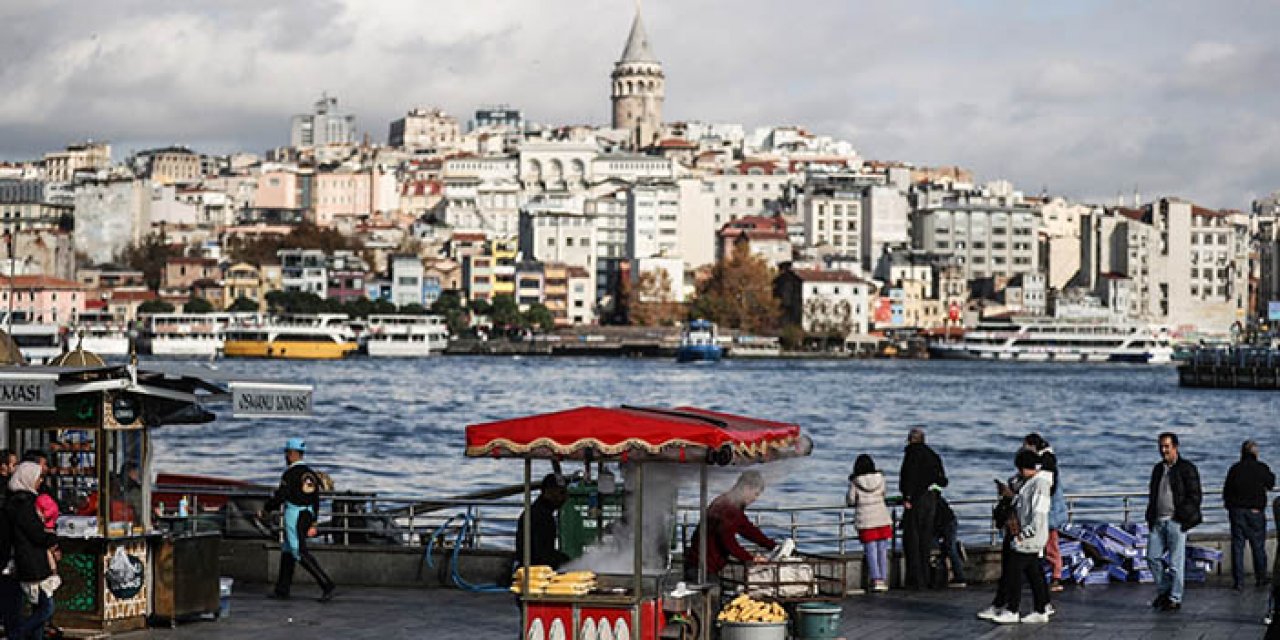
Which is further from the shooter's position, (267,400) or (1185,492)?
(1185,492)

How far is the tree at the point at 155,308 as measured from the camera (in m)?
136

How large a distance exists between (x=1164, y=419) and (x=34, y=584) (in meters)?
62.5

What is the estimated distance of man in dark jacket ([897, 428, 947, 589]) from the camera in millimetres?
13914

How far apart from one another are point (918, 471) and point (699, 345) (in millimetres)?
114687

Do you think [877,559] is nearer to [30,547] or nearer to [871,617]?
[871,617]

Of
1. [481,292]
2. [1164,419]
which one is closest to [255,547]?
[1164,419]

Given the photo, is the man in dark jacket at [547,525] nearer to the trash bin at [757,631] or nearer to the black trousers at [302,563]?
the trash bin at [757,631]

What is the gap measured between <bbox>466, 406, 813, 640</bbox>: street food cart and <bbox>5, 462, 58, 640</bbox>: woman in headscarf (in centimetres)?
213

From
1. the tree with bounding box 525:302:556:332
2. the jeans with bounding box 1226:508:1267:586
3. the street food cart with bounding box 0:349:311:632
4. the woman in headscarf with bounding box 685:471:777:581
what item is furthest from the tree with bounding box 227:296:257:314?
the woman in headscarf with bounding box 685:471:777:581

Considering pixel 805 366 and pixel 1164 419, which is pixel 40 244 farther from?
pixel 1164 419

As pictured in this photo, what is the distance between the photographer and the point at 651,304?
5659 inches

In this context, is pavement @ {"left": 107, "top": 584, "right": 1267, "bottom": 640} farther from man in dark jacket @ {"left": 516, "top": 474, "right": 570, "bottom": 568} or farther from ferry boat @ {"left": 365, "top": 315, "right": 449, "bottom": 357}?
ferry boat @ {"left": 365, "top": 315, "right": 449, "bottom": 357}

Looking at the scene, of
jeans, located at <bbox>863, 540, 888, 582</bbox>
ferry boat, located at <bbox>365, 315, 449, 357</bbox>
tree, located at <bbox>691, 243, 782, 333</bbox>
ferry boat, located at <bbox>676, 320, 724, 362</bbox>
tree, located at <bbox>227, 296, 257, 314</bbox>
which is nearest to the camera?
jeans, located at <bbox>863, 540, 888, 582</bbox>

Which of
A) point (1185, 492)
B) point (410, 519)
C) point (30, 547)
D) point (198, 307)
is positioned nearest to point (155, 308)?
point (198, 307)
